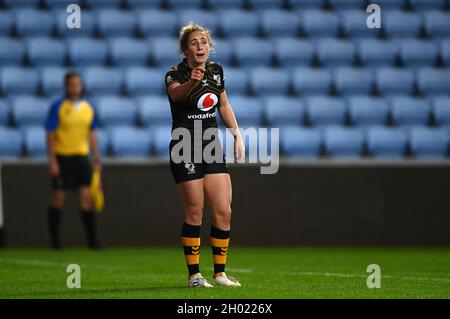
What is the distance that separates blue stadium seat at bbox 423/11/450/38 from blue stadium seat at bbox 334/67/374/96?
1741 mm

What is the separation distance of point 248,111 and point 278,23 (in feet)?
8.05

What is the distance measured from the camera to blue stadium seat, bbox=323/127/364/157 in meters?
13.7

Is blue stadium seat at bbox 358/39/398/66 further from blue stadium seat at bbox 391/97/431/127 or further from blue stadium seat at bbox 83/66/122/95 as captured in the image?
blue stadium seat at bbox 83/66/122/95

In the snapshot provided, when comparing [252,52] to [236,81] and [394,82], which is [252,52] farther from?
[394,82]

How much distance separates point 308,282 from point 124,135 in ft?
20.8

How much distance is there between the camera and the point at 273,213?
497 inches

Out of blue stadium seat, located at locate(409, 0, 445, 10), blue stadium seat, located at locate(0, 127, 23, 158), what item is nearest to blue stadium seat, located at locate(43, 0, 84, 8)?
blue stadium seat, located at locate(0, 127, 23, 158)

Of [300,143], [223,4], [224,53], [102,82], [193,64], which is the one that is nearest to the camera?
[193,64]

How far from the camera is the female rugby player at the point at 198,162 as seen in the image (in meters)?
7.07

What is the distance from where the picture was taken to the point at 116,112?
45.8 ft

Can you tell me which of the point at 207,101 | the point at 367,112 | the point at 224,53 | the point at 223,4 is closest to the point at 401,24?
the point at 367,112

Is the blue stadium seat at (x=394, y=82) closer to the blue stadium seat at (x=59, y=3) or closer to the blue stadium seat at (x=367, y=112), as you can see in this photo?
the blue stadium seat at (x=367, y=112)

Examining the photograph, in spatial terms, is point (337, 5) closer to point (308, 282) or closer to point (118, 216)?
point (118, 216)

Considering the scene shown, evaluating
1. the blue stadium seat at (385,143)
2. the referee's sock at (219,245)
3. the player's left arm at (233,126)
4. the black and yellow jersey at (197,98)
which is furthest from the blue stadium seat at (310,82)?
the referee's sock at (219,245)
